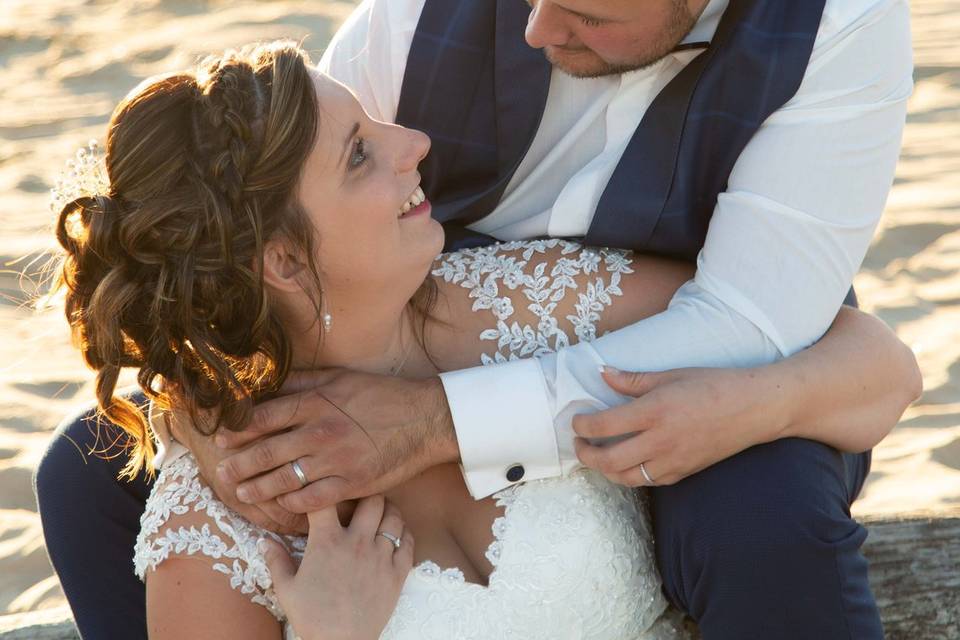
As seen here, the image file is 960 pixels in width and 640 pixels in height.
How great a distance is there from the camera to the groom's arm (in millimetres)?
2344

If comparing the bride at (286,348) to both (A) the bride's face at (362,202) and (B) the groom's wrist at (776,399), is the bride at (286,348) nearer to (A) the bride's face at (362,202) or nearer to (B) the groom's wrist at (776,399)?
(A) the bride's face at (362,202)

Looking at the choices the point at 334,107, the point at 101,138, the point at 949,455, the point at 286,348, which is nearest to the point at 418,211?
the point at 334,107

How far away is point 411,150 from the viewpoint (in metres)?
2.34

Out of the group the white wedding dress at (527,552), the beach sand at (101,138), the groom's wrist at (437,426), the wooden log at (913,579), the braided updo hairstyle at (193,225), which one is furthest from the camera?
the beach sand at (101,138)

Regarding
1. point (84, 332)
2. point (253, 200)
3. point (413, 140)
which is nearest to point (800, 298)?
point (413, 140)

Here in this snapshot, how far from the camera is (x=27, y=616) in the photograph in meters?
2.79

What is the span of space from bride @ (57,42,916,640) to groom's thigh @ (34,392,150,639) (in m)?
0.32

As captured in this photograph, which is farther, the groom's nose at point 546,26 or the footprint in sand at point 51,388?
the footprint in sand at point 51,388

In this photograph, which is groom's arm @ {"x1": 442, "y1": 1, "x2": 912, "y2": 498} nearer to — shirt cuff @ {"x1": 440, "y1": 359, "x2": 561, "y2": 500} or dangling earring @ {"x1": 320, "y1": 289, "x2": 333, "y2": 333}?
shirt cuff @ {"x1": 440, "y1": 359, "x2": 561, "y2": 500}

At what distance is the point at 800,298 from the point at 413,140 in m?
0.79

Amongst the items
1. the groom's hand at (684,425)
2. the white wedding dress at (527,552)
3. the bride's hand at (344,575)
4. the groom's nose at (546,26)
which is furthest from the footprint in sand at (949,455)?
the bride's hand at (344,575)

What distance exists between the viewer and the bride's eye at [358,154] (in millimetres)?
2277

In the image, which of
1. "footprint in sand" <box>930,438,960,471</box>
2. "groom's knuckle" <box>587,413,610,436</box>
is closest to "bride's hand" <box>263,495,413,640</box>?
"groom's knuckle" <box>587,413,610,436</box>

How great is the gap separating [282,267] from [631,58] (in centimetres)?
84
